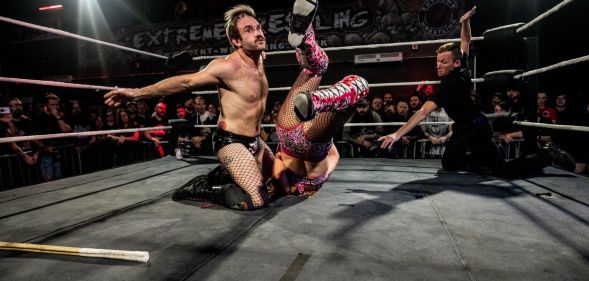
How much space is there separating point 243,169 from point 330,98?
2.29ft

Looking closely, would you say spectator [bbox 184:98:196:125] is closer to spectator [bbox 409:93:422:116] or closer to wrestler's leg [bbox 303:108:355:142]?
spectator [bbox 409:93:422:116]

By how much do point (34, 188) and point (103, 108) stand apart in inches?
251

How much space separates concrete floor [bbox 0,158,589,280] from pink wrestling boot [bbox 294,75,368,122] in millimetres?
515

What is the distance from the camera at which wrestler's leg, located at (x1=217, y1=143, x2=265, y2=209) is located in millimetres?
1805

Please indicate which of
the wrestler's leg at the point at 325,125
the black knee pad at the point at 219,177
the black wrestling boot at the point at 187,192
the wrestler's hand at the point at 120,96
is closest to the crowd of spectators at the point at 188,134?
the black knee pad at the point at 219,177

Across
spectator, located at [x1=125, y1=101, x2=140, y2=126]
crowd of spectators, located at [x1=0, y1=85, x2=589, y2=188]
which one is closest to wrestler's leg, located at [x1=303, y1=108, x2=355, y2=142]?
crowd of spectators, located at [x1=0, y1=85, x2=589, y2=188]

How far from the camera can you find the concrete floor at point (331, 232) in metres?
1.04

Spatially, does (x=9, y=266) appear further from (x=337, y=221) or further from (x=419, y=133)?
(x=419, y=133)

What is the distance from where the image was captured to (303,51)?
192 cm

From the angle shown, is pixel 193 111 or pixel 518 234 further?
pixel 193 111

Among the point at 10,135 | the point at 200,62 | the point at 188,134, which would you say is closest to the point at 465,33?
the point at 188,134

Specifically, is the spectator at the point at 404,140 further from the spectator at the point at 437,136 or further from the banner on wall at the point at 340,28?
the banner on wall at the point at 340,28

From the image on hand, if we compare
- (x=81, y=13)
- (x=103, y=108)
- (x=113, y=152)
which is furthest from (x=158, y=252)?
(x=81, y=13)

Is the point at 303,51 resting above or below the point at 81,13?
below
